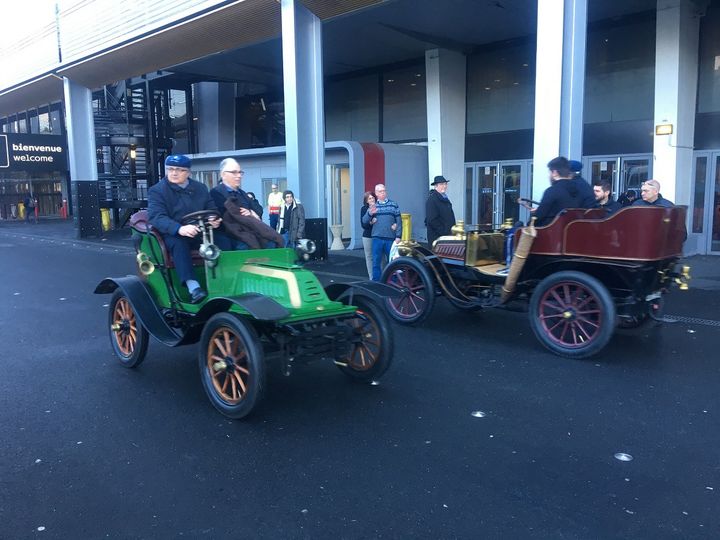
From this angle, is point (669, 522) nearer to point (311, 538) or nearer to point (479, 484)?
point (479, 484)

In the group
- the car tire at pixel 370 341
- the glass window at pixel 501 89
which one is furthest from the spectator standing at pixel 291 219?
the glass window at pixel 501 89

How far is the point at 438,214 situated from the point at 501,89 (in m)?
9.46

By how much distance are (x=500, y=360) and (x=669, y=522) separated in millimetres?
2813

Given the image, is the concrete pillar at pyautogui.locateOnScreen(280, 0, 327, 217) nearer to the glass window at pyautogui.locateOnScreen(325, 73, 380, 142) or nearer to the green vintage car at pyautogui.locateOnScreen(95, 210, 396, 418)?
the green vintage car at pyautogui.locateOnScreen(95, 210, 396, 418)

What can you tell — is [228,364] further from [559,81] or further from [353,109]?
[353,109]

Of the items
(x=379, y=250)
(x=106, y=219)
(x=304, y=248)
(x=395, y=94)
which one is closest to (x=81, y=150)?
(x=106, y=219)

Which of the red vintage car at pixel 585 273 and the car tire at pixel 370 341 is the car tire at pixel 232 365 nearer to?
A: the car tire at pixel 370 341

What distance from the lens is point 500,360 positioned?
5695 millimetres

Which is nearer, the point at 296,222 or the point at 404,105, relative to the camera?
the point at 296,222

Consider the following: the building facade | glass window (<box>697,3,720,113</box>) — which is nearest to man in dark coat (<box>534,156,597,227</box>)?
the building facade

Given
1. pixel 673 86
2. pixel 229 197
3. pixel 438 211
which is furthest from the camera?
pixel 673 86

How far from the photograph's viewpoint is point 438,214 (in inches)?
337

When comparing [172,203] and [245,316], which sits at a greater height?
[172,203]

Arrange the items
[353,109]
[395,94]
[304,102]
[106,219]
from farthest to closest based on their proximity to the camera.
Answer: [106,219] → [353,109] → [395,94] → [304,102]
